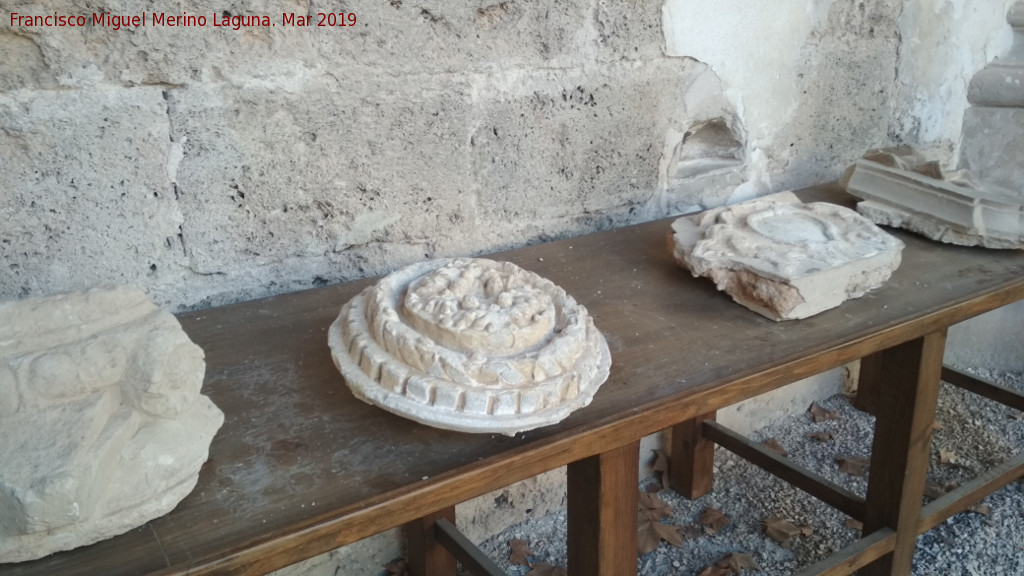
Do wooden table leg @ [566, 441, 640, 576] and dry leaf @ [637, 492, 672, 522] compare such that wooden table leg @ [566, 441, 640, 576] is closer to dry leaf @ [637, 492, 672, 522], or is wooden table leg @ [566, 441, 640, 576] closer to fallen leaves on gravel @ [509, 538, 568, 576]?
fallen leaves on gravel @ [509, 538, 568, 576]

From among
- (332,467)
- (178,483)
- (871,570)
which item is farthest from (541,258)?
(871,570)

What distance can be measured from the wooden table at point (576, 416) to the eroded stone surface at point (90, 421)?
0.16ft

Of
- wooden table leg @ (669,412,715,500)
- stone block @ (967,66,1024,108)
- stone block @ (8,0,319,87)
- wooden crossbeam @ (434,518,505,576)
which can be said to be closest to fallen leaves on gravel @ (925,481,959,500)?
wooden table leg @ (669,412,715,500)

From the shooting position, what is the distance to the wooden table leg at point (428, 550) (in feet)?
6.53

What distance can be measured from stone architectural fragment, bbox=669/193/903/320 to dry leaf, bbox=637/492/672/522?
984mm

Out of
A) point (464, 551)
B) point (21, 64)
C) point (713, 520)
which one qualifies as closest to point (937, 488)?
point (713, 520)

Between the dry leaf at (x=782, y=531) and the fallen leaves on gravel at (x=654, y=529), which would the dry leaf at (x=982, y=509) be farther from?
the fallen leaves on gravel at (x=654, y=529)

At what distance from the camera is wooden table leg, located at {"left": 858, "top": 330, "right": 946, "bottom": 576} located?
180cm

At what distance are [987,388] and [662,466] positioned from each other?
3.70 ft

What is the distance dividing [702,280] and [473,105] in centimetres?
68

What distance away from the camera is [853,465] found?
8.70 ft

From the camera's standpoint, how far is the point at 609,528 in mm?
1354

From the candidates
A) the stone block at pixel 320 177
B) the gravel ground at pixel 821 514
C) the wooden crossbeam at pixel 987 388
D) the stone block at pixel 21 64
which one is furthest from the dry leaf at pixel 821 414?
the stone block at pixel 21 64

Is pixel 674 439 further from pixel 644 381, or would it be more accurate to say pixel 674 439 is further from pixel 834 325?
pixel 644 381
